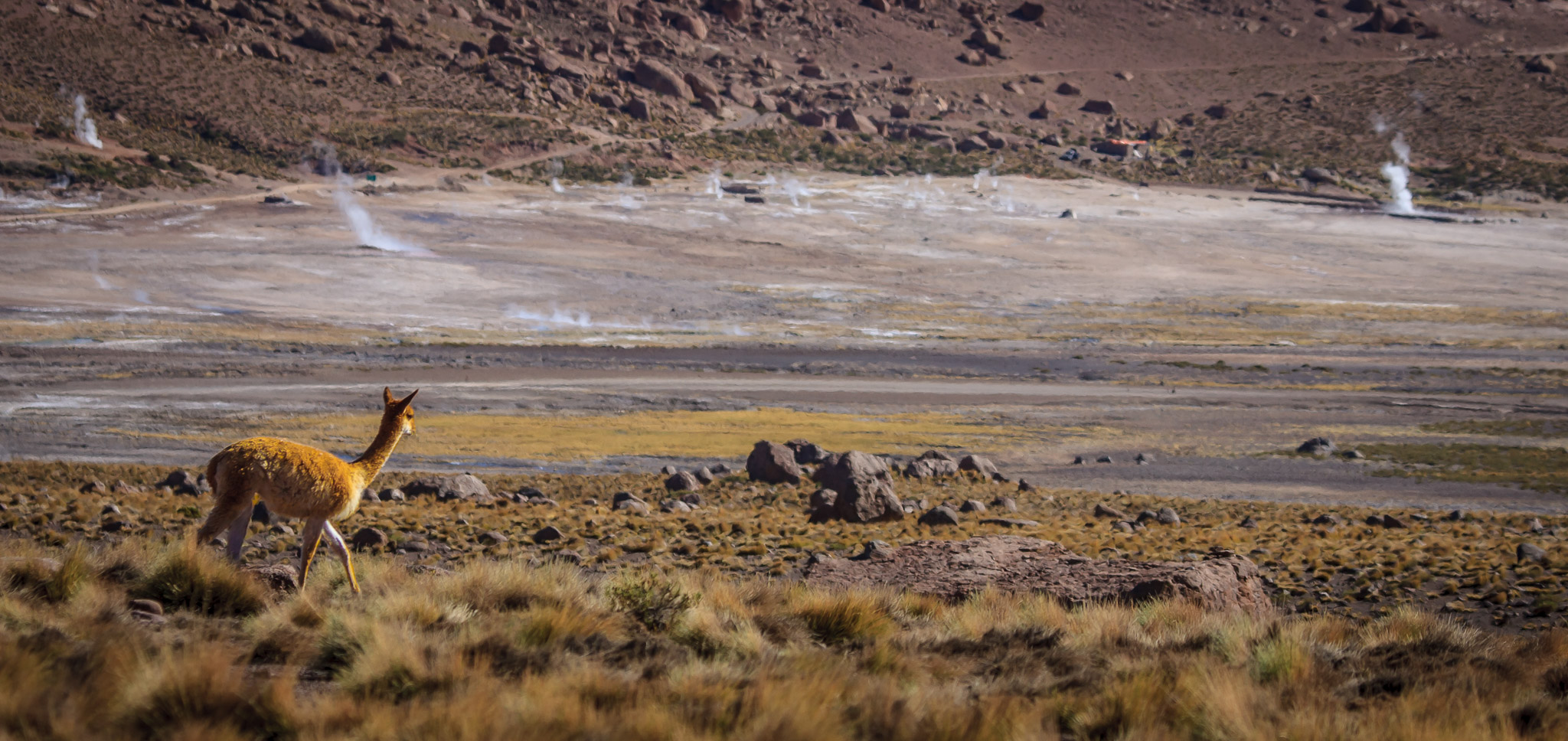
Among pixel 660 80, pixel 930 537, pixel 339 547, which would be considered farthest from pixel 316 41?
pixel 339 547

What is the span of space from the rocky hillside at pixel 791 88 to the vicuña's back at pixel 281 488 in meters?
69.9

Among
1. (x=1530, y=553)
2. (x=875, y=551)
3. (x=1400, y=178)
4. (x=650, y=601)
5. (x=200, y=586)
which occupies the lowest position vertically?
(x=1530, y=553)

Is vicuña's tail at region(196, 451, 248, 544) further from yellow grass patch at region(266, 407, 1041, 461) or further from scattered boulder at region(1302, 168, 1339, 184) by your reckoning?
scattered boulder at region(1302, 168, 1339, 184)

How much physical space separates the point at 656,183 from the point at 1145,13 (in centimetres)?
9522

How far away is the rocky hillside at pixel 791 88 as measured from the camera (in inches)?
3164

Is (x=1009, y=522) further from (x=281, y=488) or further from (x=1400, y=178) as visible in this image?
(x=1400, y=178)

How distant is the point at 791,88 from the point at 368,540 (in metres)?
110

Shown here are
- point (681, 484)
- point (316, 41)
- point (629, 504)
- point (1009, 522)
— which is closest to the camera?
point (1009, 522)

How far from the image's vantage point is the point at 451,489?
17.8 m

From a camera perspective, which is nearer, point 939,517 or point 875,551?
point 875,551

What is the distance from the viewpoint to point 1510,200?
3563 inches

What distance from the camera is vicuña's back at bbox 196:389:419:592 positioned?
686cm

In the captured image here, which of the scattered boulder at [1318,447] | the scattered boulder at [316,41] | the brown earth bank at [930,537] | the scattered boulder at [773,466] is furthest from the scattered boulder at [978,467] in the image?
the scattered boulder at [316,41]

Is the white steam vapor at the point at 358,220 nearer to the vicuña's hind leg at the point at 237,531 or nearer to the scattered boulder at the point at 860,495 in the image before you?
the scattered boulder at the point at 860,495
